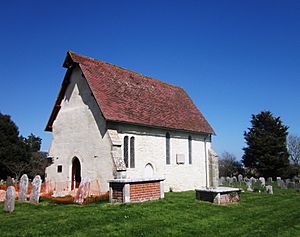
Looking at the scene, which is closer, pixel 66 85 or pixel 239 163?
pixel 66 85

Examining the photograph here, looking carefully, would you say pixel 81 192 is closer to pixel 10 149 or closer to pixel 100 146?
pixel 100 146

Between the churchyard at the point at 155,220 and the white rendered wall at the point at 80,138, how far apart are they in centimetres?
437

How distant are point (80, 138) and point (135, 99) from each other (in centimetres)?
496

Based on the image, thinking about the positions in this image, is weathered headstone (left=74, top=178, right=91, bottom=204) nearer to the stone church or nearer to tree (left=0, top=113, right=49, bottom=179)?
the stone church

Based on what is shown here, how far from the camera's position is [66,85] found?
22.2 meters

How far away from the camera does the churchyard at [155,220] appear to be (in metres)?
9.83

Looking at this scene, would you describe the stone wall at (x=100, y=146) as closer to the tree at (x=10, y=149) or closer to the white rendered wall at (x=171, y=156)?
the white rendered wall at (x=171, y=156)

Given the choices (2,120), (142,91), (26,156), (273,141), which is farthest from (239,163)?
(2,120)

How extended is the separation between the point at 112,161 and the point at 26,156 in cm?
2921

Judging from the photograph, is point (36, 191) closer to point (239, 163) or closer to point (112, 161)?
point (112, 161)

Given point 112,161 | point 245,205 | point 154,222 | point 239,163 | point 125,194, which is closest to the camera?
point 154,222

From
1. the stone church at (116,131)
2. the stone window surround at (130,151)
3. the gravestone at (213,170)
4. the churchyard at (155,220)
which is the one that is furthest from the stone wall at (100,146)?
the churchyard at (155,220)

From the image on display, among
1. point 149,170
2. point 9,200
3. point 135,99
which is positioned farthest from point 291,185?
point 9,200

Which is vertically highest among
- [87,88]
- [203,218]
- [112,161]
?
[87,88]
